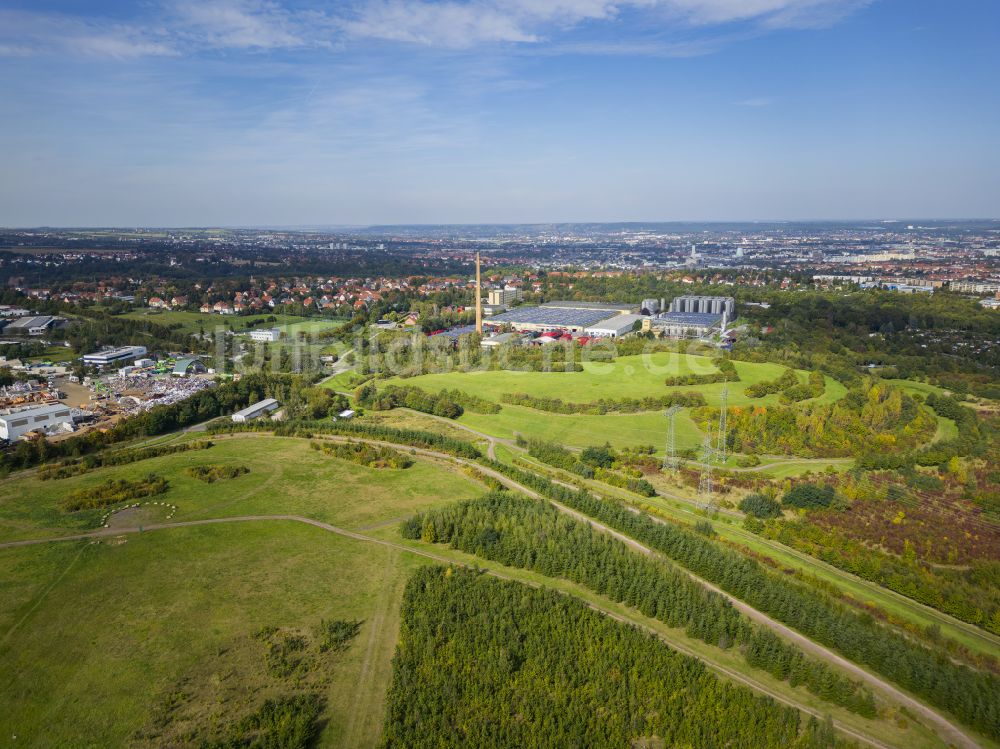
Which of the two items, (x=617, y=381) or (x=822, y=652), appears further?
(x=617, y=381)

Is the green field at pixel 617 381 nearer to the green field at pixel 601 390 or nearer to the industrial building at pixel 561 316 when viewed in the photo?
the green field at pixel 601 390

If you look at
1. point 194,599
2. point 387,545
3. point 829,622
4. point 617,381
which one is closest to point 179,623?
point 194,599

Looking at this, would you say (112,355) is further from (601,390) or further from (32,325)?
(601,390)

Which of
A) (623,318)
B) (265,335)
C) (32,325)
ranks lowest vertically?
(265,335)

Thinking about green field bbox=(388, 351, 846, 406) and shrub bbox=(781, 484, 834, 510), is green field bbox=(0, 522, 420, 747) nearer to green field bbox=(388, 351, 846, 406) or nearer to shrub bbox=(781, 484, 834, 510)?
shrub bbox=(781, 484, 834, 510)

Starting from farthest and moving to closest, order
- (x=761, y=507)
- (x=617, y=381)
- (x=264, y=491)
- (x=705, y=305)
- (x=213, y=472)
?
(x=705, y=305) < (x=617, y=381) < (x=213, y=472) < (x=264, y=491) < (x=761, y=507)

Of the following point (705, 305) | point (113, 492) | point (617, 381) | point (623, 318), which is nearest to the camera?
point (113, 492)

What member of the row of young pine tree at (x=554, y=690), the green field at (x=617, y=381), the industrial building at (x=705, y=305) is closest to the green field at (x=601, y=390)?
the green field at (x=617, y=381)
